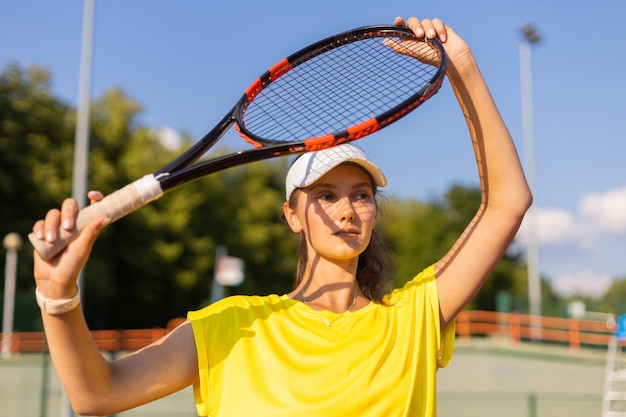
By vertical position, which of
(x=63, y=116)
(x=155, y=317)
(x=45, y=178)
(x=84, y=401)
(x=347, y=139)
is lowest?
(x=84, y=401)

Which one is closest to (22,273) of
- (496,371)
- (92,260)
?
(92,260)

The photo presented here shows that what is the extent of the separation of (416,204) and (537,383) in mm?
38038

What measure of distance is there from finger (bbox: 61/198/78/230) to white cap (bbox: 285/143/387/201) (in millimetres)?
Answer: 749

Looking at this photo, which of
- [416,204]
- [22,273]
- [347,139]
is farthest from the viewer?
[416,204]

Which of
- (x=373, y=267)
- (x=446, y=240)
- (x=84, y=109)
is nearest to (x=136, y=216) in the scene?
(x=446, y=240)

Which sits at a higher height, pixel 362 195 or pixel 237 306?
pixel 362 195

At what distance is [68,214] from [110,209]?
0.13 meters

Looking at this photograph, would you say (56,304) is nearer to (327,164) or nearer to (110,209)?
(110,209)

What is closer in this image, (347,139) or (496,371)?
(347,139)

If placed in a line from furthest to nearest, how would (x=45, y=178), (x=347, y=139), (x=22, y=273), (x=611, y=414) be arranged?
1. (x=45, y=178)
2. (x=22, y=273)
3. (x=611, y=414)
4. (x=347, y=139)

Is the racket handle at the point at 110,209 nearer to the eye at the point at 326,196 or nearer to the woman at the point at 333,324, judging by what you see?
the woman at the point at 333,324

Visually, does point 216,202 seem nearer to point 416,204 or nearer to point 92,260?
point 92,260

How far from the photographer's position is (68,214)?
1.68m

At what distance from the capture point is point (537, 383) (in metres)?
16.6
